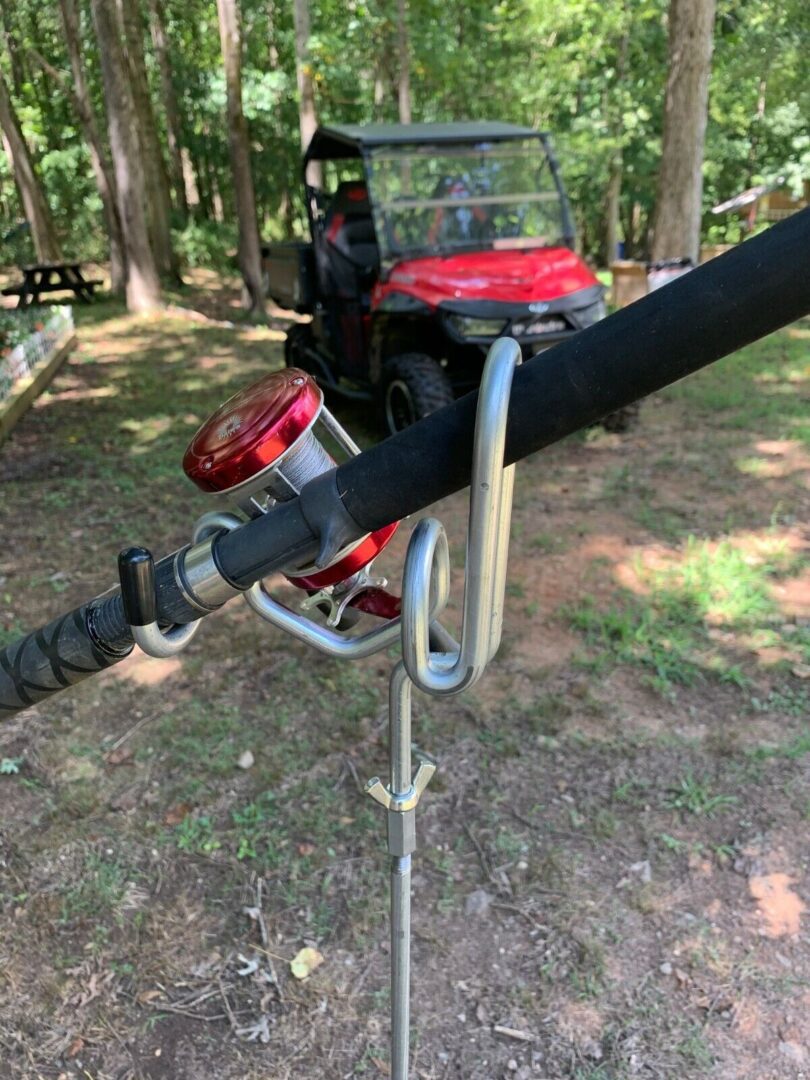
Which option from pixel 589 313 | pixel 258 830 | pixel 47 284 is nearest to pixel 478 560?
pixel 258 830

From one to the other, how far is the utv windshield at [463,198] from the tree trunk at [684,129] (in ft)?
9.75

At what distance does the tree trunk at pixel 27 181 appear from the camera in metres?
13.9

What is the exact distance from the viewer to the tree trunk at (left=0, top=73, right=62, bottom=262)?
45.5ft

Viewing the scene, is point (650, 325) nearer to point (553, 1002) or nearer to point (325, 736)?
point (553, 1002)

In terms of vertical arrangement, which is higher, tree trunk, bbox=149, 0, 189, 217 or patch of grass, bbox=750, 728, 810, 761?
tree trunk, bbox=149, 0, 189, 217

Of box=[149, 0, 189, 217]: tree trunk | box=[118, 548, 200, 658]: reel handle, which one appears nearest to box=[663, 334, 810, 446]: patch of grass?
box=[118, 548, 200, 658]: reel handle

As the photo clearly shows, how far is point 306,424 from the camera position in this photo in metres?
0.87

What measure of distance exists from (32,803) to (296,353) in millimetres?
4935

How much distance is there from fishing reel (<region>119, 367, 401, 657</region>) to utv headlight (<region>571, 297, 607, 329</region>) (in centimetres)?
408

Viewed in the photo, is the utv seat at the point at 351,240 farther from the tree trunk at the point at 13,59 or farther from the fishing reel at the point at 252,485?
the tree trunk at the point at 13,59

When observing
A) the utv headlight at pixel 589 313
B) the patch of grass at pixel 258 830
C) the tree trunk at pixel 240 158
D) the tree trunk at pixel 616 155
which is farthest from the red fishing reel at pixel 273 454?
the tree trunk at pixel 616 155

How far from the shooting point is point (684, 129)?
7953 mm

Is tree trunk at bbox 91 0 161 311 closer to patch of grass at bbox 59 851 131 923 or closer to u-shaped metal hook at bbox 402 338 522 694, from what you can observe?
patch of grass at bbox 59 851 131 923

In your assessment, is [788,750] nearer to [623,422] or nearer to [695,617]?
[695,617]
